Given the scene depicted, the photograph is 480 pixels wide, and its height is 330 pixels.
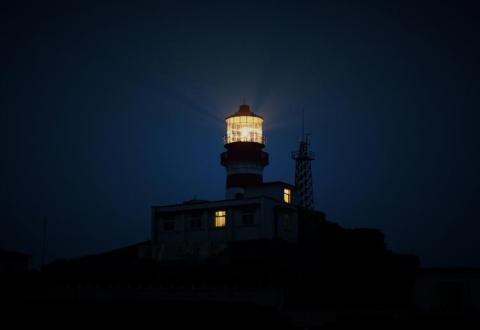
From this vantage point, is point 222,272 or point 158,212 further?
point 158,212

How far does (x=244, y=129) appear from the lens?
57.8 metres

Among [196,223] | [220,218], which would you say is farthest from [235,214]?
[196,223]

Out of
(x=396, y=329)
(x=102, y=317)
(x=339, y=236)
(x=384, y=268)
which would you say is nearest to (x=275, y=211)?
(x=339, y=236)

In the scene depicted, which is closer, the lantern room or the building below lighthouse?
the building below lighthouse

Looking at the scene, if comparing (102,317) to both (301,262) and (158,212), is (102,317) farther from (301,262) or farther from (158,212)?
(158,212)

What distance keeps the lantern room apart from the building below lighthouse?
9 cm

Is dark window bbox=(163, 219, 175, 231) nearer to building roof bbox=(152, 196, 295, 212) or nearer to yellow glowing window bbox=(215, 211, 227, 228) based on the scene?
building roof bbox=(152, 196, 295, 212)

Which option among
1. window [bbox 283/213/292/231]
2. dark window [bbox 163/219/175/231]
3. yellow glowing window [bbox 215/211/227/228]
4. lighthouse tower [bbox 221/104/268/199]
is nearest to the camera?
window [bbox 283/213/292/231]

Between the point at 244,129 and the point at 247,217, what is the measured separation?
11685 mm

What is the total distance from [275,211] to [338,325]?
2527 cm

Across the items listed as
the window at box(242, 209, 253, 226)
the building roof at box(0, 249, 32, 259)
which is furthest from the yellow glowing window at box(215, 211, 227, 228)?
the building roof at box(0, 249, 32, 259)

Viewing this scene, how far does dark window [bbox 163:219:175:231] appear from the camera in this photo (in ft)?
173

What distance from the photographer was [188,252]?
160ft

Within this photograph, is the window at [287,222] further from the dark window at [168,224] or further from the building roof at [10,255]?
the building roof at [10,255]
